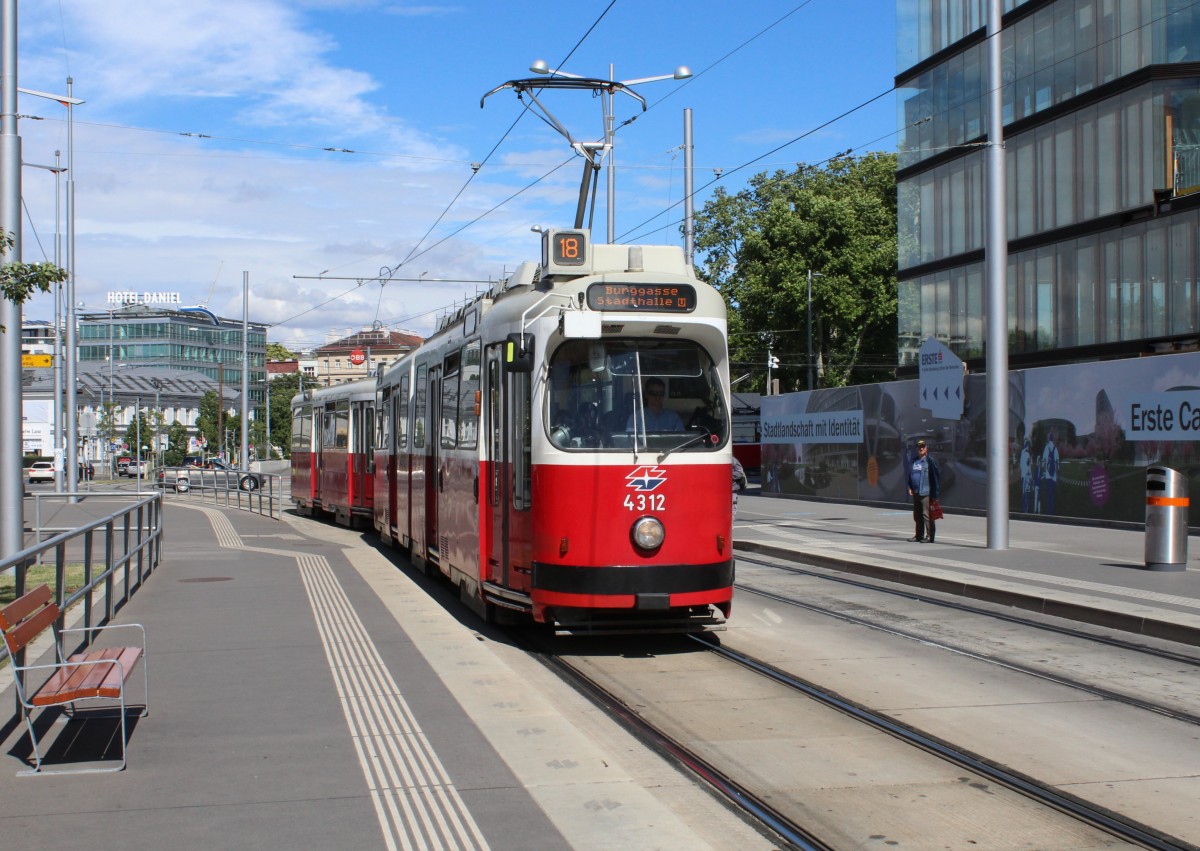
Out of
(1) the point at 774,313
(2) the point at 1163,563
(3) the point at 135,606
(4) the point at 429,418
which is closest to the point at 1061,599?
(2) the point at 1163,563

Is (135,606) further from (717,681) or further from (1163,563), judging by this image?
(1163,563)

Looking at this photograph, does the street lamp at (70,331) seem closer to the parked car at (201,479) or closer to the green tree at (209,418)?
the parked car at (201,479)

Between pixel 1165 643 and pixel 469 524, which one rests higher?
pixel 469 524

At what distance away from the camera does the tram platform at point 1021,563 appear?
13031 mm

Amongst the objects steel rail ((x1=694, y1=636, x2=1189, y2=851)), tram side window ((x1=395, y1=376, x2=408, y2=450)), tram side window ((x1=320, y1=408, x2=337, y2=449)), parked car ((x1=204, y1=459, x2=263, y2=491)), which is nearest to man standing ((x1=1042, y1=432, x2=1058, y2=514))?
tram side window ((x1=395, y1=376, x2=408, y2=450))

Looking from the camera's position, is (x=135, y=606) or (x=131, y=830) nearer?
(x=131, y=830)

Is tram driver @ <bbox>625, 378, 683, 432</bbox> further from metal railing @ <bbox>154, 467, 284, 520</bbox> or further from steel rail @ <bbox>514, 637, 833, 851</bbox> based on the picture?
metal railing @ <bbox>154, 467, 284, 520</bbox>

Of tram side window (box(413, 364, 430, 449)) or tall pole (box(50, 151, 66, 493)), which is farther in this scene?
tall pole (box(50, 151, 66, 493))

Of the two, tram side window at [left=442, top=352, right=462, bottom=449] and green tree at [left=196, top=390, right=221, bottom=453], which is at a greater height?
green tree at [left=196, top=390, right=221, bottom=453]

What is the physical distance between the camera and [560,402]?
1011cm

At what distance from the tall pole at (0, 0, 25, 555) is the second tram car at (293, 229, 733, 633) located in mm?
7583

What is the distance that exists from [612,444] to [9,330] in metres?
9.16

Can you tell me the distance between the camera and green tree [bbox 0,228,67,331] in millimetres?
12695

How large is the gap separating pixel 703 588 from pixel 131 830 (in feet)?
17.3
